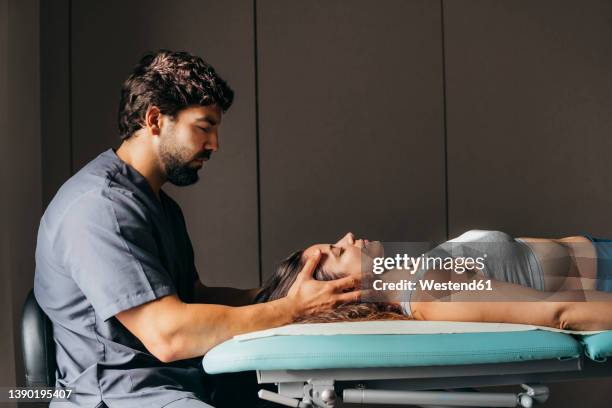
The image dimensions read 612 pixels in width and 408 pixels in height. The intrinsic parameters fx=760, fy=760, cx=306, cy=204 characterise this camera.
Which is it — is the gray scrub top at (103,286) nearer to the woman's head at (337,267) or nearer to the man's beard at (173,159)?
the man's beard at (173,159)

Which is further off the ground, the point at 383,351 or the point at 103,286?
the point at 103,286

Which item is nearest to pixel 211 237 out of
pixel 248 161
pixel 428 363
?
pixel 248 161

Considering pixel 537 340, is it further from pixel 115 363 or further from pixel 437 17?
pixel 437 17

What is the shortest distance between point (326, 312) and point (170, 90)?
0.69m

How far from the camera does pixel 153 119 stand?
1.94 meters

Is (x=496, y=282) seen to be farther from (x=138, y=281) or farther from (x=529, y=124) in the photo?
(x=529, y=124)

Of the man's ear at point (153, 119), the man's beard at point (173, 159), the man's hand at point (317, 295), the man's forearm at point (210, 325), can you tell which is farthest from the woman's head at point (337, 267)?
the man's ear at point (153, 119)

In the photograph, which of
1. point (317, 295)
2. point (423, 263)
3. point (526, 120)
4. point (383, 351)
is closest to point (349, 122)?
point (526, 120)

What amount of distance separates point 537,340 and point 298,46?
2162 millimetres

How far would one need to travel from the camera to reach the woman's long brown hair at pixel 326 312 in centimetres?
193

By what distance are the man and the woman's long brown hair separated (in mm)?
49

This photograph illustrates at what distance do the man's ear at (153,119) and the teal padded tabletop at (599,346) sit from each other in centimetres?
114

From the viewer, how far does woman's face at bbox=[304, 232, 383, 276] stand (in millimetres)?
2174

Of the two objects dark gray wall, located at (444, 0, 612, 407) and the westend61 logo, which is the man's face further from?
dark gray wall, located at (444, 0, 612, 407)
